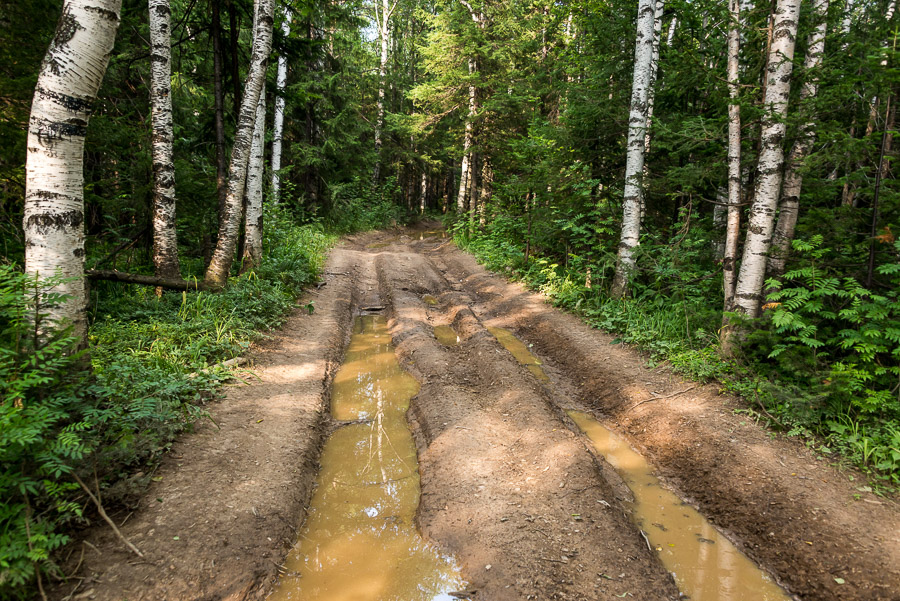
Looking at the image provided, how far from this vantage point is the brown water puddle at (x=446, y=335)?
8.54 meters

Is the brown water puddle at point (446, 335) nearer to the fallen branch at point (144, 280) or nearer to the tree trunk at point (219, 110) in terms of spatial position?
the fallen branch at point (144, 280)

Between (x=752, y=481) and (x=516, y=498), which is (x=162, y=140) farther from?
(x=752, y=481)

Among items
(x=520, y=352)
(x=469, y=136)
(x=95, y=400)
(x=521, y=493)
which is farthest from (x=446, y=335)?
(x=469, y=136)

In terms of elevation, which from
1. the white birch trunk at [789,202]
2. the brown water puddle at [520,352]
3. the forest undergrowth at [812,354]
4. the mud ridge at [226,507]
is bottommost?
the mud ridge at [226,507]

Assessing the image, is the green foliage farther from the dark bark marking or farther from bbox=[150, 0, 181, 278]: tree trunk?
bbox=[150, 0, 181, 278]: tree trunk

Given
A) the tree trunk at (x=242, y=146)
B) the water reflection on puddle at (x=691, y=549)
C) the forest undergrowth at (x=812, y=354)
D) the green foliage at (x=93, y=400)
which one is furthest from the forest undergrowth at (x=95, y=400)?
the forest undergrowth at (x=812, y=354)

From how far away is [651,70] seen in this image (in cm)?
898

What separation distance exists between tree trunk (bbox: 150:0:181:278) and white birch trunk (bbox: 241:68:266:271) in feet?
8.20

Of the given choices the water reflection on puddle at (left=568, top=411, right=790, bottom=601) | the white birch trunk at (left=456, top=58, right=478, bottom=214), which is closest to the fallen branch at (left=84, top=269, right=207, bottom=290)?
the water reflection on puddle at (left=568, top=411, right=790, bottom=601)

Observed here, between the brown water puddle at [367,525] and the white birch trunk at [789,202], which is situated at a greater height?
the white birch trunk at [789,202]

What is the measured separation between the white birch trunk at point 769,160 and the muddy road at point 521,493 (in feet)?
5.03

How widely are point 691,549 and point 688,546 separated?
31 mm

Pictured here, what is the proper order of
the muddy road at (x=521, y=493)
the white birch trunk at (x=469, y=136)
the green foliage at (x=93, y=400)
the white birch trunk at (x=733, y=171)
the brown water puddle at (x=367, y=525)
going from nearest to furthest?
1. the green foliage at (x=93, y=400)
2. the muddy road at (x=521, y=493)
3. the brown water puddle at (x=367, y=525)
4. the white birch trunk at (x=733, y=171)
5. the white birch trunk at (x=469, y=136)

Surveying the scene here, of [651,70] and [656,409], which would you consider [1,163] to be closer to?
[656,409]
